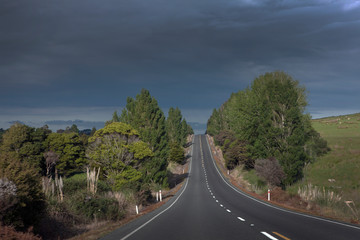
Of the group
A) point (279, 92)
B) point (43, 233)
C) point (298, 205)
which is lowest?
point (298, 205)

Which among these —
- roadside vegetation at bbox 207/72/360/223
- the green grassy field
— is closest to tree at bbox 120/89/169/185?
roadside vegetation at bbox 207/72/360/223

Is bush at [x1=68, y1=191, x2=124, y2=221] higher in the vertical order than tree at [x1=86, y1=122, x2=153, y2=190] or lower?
lower

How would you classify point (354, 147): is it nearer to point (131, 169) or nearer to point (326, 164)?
point (326, 164)

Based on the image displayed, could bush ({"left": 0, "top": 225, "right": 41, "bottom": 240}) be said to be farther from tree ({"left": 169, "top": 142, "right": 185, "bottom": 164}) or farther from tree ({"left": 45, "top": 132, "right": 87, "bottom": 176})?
tree ({"left": 169, "top": 142, "right": 185, "bottom": 164})

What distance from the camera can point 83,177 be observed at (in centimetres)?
3341

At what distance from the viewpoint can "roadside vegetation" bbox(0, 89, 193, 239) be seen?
1066 cm

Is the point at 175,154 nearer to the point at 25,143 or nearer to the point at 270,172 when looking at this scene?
the point at 25,143

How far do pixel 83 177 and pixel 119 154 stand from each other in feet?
16.0

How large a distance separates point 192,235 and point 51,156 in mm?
58837

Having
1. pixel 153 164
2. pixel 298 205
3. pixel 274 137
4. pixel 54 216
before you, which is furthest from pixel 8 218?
pixel 274 137

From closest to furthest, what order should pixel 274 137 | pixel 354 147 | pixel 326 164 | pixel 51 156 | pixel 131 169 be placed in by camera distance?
pixel 131 169 < pixel 274 137 < pixel 326 164 < pixel 354 147 < pixel 51 156

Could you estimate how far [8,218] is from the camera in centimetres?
966

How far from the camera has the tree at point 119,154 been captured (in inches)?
1293

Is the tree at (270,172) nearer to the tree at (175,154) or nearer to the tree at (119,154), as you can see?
the tree at (119,154)
